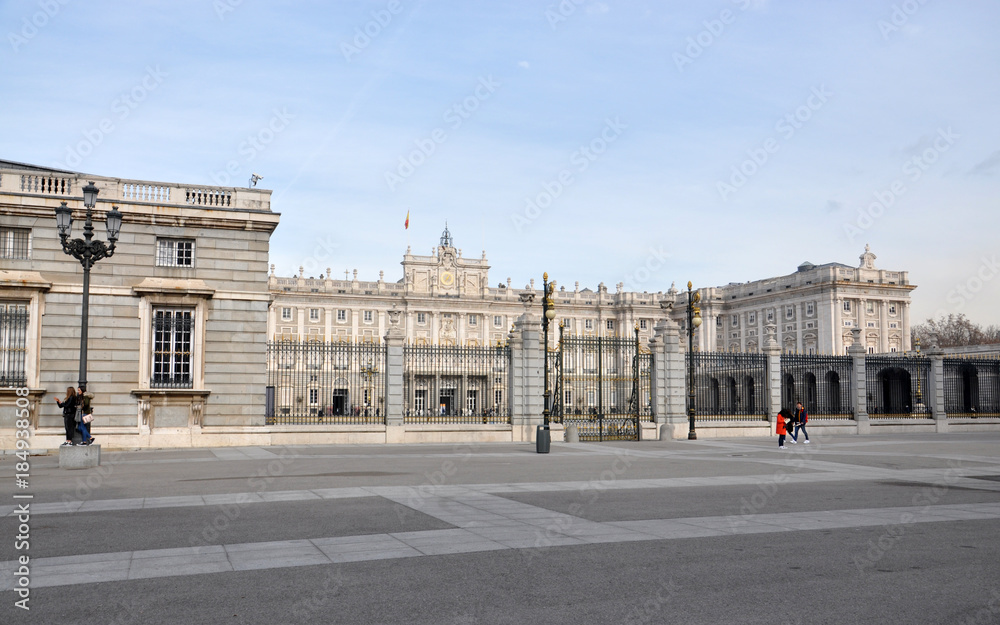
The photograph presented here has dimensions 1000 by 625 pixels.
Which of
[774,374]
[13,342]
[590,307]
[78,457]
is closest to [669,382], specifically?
[774,374]

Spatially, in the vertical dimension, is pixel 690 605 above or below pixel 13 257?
below

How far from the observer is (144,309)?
27.7m

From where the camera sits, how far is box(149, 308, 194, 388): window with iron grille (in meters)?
28.0

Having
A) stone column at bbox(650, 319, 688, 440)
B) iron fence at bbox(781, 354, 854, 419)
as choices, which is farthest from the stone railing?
iron fence at bbox(781, 354, 854, 419)

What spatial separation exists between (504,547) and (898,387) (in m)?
43.3

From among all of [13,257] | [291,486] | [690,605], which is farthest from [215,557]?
[13,257]

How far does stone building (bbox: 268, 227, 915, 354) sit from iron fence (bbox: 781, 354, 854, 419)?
65396 mm

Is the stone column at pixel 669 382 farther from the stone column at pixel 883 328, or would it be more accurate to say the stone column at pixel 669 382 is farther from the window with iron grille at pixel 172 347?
the stone column at pixel 883 328

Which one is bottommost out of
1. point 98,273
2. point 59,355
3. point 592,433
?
point 592,433

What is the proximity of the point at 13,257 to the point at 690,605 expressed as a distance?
1050 inches

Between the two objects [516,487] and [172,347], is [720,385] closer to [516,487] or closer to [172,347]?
[172,347]

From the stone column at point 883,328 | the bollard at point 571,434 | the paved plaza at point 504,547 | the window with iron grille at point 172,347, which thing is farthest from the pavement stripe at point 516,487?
the stone column at point 883,328

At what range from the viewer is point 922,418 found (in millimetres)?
42406

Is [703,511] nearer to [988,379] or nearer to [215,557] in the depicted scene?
[215,557]
